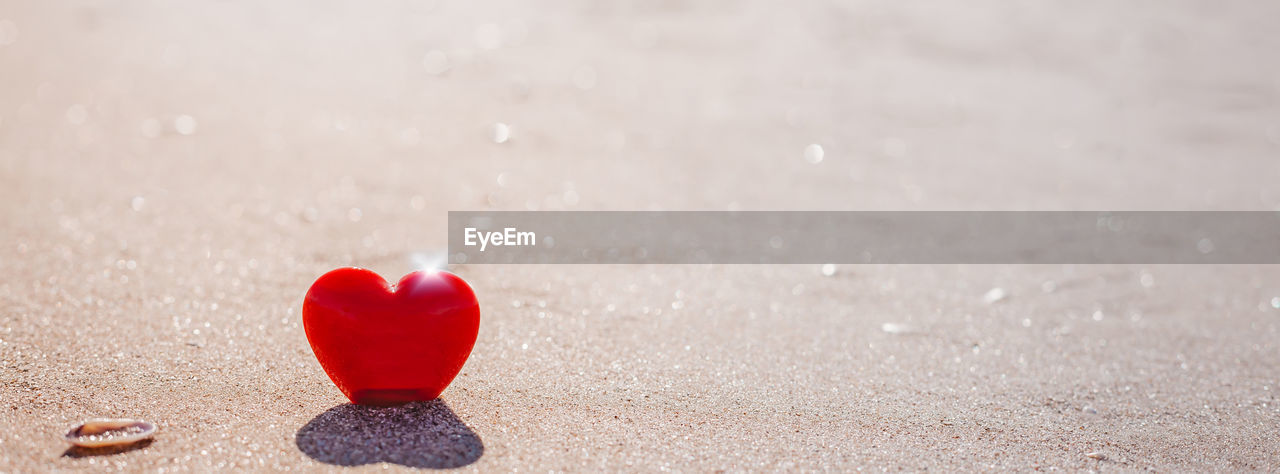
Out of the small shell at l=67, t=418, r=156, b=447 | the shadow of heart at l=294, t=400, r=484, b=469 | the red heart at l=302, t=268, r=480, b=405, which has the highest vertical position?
the red heart at l=302, t=268, r=480, b=405

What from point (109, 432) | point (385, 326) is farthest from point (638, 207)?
point (109, 432)

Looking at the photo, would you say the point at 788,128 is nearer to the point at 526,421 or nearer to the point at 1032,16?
the point at 1032,16

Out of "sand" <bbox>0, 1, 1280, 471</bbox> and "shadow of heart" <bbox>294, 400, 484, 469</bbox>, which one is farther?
"sand" <bbox>0, 1, 1280, 471</bbox>

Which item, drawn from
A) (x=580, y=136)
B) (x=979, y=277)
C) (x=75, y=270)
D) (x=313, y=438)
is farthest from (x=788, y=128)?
(x=313, y=438)

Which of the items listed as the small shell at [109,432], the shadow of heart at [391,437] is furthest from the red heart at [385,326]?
the small shell at [109,432]

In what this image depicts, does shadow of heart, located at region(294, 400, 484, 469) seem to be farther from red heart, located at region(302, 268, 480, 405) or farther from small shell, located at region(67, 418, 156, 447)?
small shell, located at region(67, 418, 156, 447)

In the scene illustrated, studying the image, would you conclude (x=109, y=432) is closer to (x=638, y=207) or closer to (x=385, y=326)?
(x=385, y=326)

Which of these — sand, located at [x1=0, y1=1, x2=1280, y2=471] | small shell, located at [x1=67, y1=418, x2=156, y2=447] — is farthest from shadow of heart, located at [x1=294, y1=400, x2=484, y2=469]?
small shell, located at [x1=67, y1=418, x2=156, y2=447]
